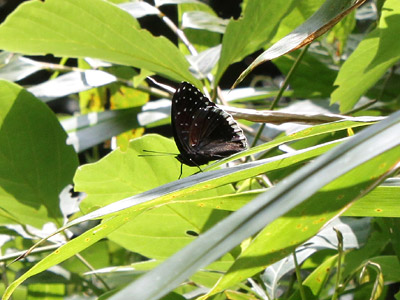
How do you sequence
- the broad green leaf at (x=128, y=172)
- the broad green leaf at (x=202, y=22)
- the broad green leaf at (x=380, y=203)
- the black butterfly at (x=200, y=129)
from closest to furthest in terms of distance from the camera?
the broad green leaf at (x=380, y=203) < the broad green leaf at (x=128, y=172) < the black butterfly at (x=200, y=129) < the broad green leaf at (x=202, y=22)

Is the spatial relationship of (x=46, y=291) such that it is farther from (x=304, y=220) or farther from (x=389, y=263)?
(x=304, y=220)

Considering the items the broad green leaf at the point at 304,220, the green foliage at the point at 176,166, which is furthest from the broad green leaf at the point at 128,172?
the broad green leaf at the point at 304,220

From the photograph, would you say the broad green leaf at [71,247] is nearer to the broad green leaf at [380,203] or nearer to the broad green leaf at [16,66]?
the broad green leaf at [380,203]

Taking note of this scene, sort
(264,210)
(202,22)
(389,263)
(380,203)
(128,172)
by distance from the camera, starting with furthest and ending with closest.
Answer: (202,22) → (389,263) → (128,172) → (380,203) → (264,210)

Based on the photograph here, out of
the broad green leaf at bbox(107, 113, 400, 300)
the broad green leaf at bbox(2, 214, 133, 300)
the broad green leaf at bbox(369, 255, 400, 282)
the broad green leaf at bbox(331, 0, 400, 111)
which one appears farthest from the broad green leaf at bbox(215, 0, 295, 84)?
the broad green leaf at bbox(107, 113, 400, 300)

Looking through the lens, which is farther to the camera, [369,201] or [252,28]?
[252,28]

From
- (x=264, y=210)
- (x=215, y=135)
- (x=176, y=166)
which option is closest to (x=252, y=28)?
(x=215, y=135)

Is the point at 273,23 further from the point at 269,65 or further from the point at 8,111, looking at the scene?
the point at 269,65

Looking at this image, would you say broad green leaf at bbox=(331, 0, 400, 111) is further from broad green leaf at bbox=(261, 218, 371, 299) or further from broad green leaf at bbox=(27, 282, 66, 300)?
broad green leaf at bbox=(27, 282, 66, 300)
